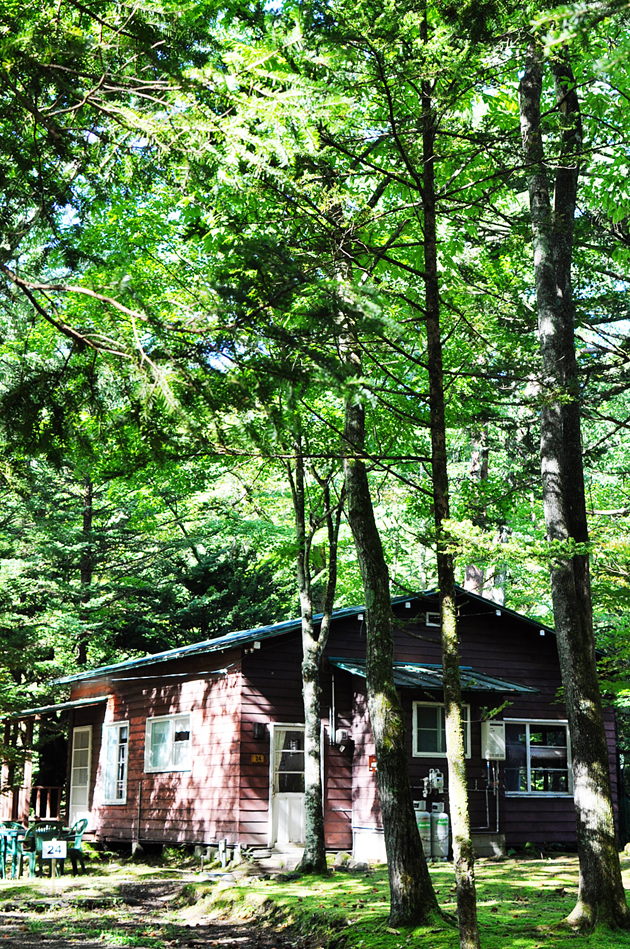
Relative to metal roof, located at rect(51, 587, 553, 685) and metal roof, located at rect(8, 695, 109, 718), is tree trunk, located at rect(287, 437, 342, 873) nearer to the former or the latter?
metal roof, located at rect(51, 587, 553, 685)

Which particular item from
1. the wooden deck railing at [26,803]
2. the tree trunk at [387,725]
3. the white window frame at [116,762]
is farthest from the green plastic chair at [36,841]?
the tree trunk at [387,725]

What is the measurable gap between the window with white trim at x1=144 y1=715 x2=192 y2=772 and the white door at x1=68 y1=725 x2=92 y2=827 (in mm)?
3251

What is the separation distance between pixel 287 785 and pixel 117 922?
16.4ft

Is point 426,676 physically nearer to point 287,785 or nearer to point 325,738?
point 325,738

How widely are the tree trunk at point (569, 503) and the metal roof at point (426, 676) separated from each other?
6.26 m

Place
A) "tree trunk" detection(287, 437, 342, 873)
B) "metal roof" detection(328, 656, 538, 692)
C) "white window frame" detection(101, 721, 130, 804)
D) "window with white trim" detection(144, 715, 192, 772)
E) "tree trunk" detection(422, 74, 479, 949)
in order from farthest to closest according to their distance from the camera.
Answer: "white window frame" detection(101, 721, 130, 804), "window with white trim" detection(144, 715, 192, 772), "metal roof" detection(328, 656, 538, 692), "tree trunk" detection(287, 437, 342, 873), "tree trunk" detection(422, 74, 479, 949)

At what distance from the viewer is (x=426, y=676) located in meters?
16.6

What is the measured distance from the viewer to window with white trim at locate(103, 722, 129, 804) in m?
19.3

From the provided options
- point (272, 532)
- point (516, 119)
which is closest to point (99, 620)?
point (272, 532)

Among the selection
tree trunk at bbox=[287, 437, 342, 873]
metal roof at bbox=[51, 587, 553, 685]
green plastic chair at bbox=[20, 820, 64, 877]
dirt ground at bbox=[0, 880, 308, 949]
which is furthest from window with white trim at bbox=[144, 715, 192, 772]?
tree trunk at bbox=[287, 437, 342, 873]

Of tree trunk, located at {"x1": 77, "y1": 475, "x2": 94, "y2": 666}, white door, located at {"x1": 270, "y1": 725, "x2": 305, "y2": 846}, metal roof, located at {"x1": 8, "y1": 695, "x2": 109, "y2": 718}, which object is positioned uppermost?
tree trunk, located at {"x1": 77, "y1": 475, "x2": 94, "y2": 666}

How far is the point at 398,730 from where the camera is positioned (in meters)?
9.14

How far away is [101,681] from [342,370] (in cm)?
1572

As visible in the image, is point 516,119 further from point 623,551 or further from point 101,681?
point 101,681
